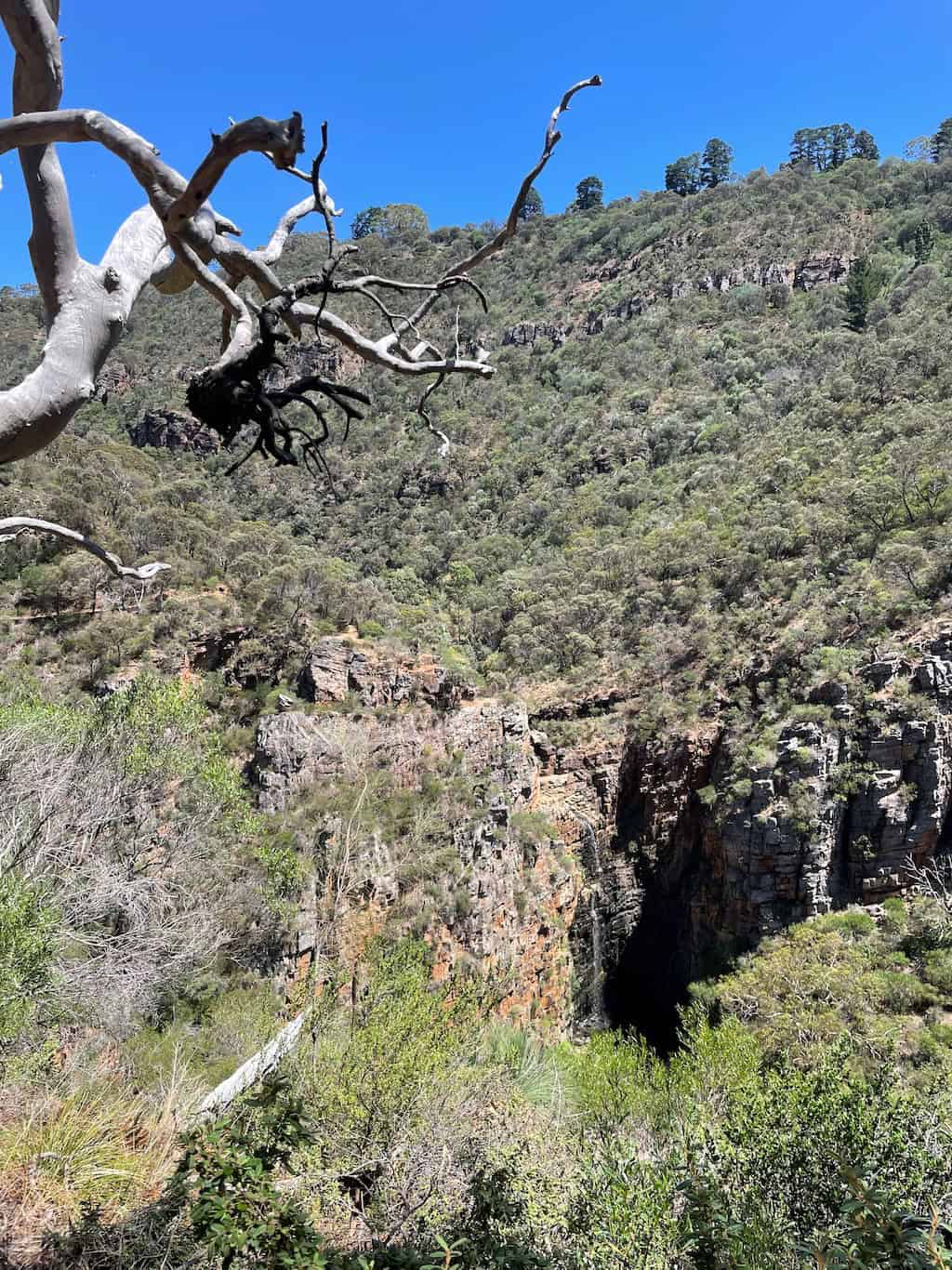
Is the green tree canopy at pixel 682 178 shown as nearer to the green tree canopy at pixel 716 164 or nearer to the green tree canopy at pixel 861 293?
the green tree canopy at pixel 716 164

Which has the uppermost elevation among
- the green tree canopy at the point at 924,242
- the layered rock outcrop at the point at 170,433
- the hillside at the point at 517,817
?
the green tree canopy at the point at 924,242

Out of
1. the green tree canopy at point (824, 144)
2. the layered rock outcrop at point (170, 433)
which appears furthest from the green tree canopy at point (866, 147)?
the layered rock outcrop at point (170, 433)

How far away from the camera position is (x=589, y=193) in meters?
80.8

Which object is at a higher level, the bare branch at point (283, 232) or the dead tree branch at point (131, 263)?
the bare branch at point (283, 232)

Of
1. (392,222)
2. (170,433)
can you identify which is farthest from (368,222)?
(170,433)

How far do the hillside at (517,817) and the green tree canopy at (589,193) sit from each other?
4764cm

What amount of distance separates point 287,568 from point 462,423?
2827 cm

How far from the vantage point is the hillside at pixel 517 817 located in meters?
5.62

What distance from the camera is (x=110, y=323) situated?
1.97m

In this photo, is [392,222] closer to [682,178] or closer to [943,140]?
[682,178]

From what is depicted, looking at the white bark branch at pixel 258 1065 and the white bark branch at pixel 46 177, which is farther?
the white bark branch at pixel 258 1065

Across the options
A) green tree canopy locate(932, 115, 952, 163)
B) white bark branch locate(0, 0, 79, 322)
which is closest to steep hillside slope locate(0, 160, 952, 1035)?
white bark branch locate(0, 0, 79, 322)

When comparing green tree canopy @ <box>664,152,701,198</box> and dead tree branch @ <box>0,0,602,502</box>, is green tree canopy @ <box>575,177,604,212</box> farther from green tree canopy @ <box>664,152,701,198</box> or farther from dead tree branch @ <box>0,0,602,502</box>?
dead tree branch @ <box>0,0,602,502</box>

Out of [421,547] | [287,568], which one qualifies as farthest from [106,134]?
[421,547]
